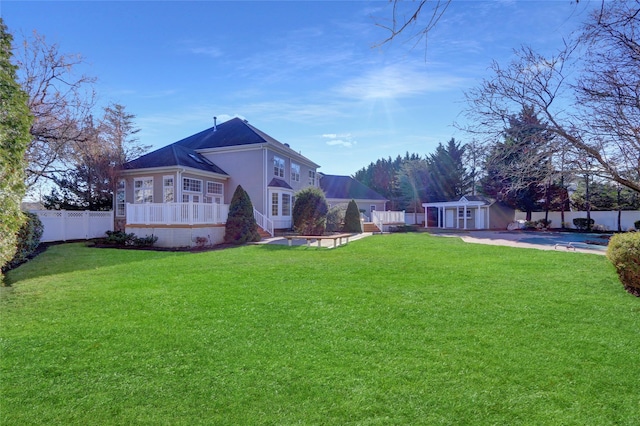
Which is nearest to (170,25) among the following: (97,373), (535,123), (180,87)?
(180,87)

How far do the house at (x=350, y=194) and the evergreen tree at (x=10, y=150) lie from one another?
2854cm

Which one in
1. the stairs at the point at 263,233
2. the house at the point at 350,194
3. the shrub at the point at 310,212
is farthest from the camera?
the house at the point at 350,194

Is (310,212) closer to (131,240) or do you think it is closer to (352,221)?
(352,221)

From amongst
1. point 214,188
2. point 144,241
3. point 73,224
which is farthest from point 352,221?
point 73,224

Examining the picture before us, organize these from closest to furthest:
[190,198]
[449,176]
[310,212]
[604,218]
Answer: [190,198], [310,212], [604,218], [449,176]

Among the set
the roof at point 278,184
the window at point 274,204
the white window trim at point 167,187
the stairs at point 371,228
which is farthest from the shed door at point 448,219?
the white window trim at point 167,187

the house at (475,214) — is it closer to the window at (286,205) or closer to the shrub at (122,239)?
the window at (286,205)

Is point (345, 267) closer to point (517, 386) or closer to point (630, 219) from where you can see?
point (517, 386)

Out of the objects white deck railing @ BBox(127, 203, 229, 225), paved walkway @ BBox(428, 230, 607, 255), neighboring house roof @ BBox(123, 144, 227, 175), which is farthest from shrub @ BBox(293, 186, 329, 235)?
paved walkway @ BBox(428, 230, 607, 255)

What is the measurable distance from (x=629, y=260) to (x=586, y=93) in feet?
14.3

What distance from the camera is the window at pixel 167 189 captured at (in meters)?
16.8

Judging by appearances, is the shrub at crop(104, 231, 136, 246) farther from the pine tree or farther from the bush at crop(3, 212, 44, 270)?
the pine tree

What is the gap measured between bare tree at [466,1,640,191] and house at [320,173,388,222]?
22.7 m

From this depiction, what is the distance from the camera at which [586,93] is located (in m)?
8.04
